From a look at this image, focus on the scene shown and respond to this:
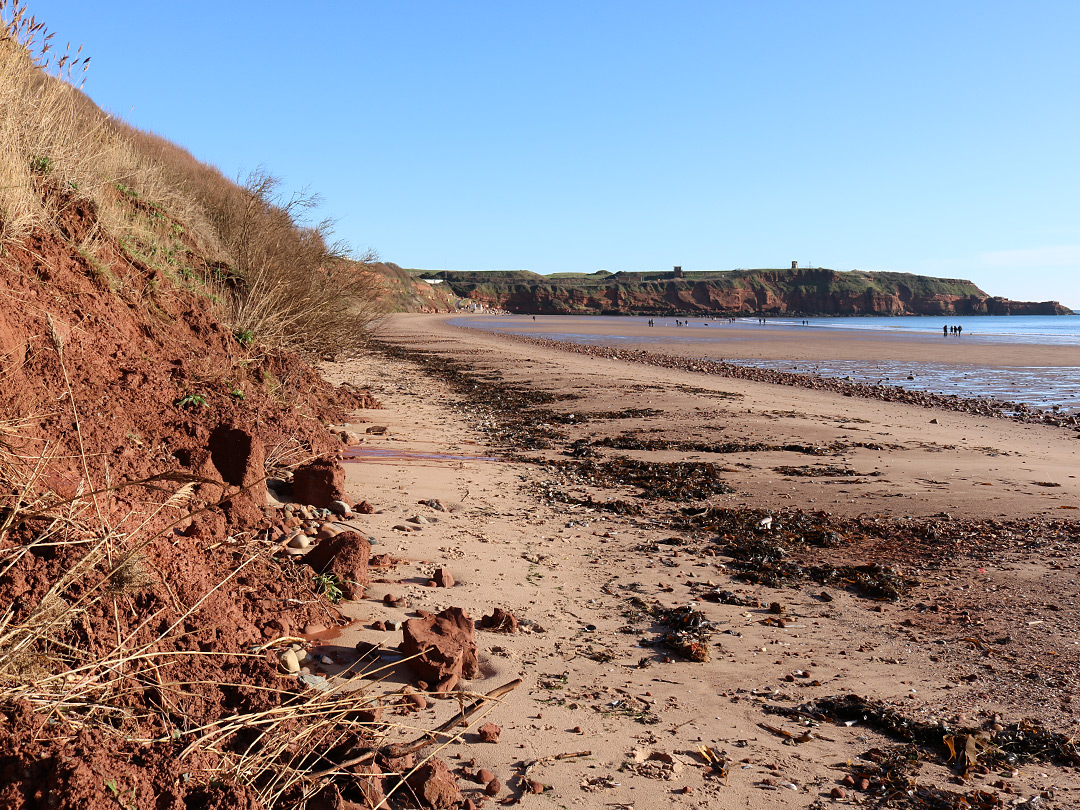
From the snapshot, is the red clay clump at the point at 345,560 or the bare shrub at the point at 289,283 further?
the bare shrub at the point at 289,283

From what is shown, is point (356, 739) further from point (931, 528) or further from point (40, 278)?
point (931, 528)

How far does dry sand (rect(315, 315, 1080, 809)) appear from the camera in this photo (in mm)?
2771

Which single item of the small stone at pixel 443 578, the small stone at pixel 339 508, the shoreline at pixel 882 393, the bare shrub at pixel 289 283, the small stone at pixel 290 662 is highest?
the bare shrub at pixel 289 283

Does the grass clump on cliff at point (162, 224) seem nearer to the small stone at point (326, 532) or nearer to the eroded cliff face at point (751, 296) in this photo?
the small stone at point (326, 532)

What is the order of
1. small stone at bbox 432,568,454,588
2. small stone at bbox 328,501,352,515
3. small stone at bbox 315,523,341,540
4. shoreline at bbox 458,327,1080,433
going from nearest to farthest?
1. small stone at bbox 432,568,454,588
2. small stone at bbox 315,523,341,540
3. small stone at bbox 328,501,352,515
4. shoreline at bbox 458,327,1080,433

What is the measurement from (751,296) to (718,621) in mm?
145790

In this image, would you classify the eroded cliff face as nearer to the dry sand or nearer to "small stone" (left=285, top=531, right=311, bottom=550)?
the dry sand

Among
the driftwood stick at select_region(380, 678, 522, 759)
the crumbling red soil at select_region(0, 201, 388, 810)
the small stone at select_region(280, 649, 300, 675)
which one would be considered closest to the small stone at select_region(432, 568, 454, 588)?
the crumbling red soil at select_region(0, 201, 388, 810)

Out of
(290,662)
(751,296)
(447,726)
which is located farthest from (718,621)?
(751,296)

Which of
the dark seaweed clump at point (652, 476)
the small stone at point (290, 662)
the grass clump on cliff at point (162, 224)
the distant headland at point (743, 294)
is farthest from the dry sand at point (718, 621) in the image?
the distant headland at point (743, 294)

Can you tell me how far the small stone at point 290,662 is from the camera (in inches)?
113

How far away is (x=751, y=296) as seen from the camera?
467ft

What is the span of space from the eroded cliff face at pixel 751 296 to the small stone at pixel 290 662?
430ft

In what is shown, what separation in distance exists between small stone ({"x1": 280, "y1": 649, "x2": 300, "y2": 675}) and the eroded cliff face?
131095 millimetres
